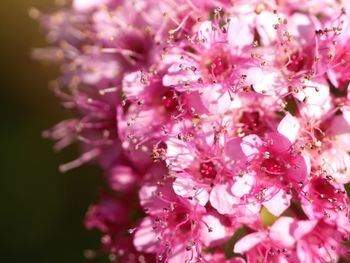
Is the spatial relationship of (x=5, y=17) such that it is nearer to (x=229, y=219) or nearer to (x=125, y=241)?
(x=125, y=241)

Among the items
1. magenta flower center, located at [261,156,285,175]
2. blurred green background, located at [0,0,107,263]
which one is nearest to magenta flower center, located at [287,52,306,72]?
magenta flower center, located at [261,156,285,175]

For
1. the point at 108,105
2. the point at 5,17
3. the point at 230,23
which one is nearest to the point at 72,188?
the point at 5,17

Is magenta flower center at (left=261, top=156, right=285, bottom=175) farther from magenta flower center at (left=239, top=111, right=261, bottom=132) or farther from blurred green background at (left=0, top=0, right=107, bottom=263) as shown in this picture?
blurred green background at (left=0, top=0, right=107, bottom=263)

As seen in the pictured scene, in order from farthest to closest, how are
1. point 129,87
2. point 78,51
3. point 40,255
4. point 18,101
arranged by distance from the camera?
point 18,101 < point 40,255 < point 78,51 < point 129,87

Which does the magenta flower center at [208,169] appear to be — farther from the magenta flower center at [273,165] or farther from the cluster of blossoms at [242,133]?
the magenta flower center at [273,165]

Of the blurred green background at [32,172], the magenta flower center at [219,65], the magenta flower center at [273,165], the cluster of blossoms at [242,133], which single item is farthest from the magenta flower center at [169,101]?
the blurred green background at [32,172]

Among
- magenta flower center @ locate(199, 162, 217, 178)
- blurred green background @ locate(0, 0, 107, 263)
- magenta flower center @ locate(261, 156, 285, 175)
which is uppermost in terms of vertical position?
magenta flower center @ locate(261, 156, 285, 175)
